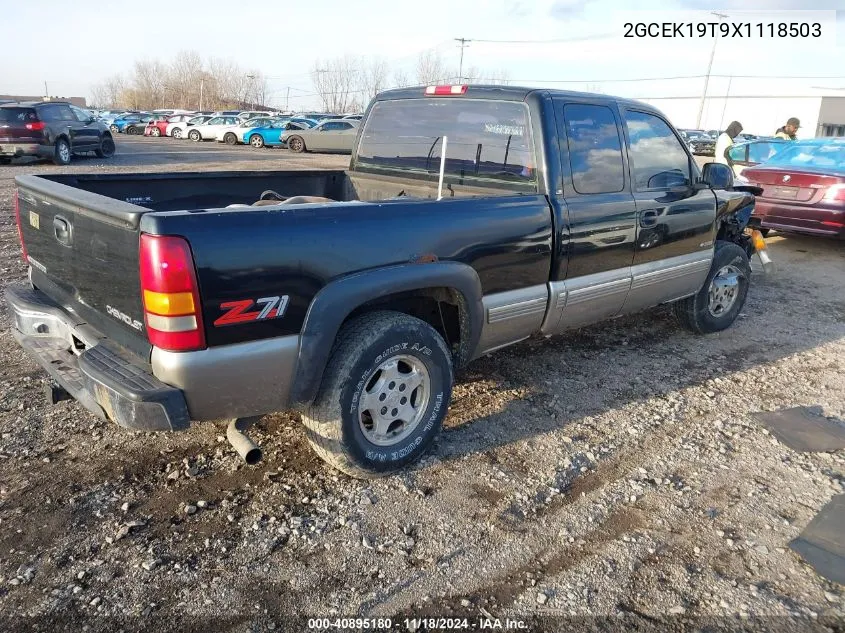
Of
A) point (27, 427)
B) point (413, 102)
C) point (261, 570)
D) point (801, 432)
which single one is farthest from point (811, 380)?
point (27, 427)

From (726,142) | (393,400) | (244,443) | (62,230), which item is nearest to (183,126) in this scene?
(726,142)

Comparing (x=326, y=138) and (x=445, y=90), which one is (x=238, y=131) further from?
(x=445, y=90)

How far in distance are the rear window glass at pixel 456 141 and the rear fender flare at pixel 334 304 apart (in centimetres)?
110

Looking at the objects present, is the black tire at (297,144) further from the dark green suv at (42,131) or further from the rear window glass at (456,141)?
the rear window glass at (456,141)

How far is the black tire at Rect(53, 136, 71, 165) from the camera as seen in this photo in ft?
52.9

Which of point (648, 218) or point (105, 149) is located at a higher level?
point (648, 218)

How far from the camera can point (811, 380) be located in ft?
15.4

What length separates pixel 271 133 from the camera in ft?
94.8

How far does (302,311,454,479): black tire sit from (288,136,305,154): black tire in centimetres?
2511

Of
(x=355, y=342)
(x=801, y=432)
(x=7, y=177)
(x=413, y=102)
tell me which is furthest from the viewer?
(x=7, y=177)

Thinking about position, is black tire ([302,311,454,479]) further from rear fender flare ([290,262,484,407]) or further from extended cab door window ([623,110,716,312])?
extended cab door window ([623,110,716,312])

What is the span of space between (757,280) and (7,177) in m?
14.5

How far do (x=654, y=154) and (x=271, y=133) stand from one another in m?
26.7

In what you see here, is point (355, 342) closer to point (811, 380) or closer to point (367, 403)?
point (367, 403)
